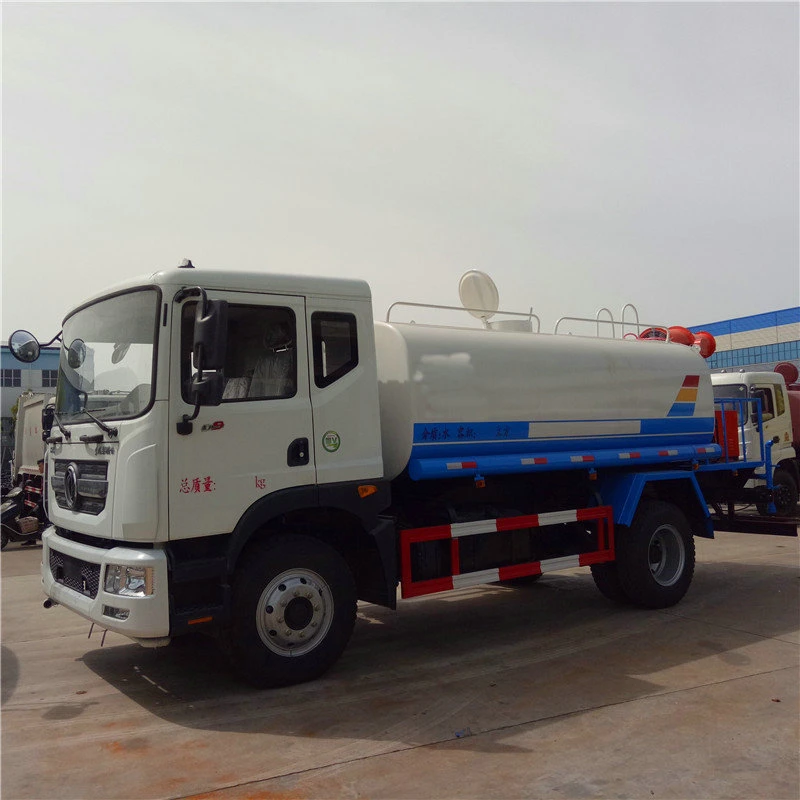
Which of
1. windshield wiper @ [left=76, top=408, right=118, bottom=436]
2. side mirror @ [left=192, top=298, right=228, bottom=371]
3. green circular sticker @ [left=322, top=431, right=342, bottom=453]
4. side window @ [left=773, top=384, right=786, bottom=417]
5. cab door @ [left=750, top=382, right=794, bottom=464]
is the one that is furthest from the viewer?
side window @ [left=773, top=384, right=786, bottom=417]

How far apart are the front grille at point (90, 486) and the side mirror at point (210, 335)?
3.65 ft

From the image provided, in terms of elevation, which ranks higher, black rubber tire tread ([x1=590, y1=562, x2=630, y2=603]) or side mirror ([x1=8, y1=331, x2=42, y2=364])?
side mirror ([x1=8, y1=331, x2=42, y2=364])

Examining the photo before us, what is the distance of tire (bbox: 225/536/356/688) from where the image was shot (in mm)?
5191

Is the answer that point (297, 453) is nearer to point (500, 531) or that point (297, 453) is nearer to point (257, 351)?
point (257, 351)

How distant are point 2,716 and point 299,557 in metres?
2.16

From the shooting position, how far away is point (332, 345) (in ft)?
18.7

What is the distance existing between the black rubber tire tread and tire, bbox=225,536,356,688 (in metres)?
3.24

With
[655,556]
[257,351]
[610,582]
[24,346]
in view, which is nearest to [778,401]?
[655,556]

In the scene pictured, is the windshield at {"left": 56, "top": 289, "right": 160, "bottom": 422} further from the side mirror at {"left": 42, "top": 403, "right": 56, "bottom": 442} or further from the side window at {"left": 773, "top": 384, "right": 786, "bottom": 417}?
the side window at {"left": 773, "top": 384, "right": 786, "bottom": 417}

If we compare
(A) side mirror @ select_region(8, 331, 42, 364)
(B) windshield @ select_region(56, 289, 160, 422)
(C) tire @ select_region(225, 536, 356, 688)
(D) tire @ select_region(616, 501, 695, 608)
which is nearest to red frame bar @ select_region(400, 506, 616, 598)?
(D) tire @ select_region(616, 501, 695, 608)

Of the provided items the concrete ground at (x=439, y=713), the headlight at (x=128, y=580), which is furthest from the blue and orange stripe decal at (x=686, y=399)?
the headlight at (x=128, y=580)

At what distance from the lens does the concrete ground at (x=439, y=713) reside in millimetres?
4016

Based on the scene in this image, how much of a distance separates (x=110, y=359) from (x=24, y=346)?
946 mm

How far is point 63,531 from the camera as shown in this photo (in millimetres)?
5824
